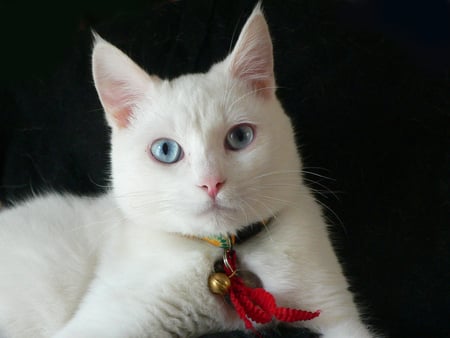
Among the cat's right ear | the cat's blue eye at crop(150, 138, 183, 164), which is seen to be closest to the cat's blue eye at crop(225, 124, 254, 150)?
the cat's blue eye at crop(150, 138, 183, 164)

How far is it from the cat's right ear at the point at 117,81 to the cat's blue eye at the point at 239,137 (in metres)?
0.29

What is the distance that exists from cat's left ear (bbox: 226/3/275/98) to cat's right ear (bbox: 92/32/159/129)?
0.24 metres

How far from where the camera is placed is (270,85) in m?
1.31

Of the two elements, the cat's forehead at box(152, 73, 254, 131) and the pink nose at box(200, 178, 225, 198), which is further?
the cat's forehead at box(152, 73, 254, 131)

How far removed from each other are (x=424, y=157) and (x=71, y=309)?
126cm

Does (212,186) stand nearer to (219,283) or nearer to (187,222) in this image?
(187,222)

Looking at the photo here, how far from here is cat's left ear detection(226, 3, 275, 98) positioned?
4.04 feet

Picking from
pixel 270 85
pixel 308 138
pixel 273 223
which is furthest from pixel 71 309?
pixel 308 138

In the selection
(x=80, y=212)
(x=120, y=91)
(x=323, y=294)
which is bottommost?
(x=323, y=294)

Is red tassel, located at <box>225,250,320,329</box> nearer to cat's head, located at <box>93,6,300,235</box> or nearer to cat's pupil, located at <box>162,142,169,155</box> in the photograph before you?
cat's head, located at <box>93,6,300,235</box>

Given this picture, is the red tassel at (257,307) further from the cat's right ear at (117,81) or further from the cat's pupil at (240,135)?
the cat's right ear at (117,81)

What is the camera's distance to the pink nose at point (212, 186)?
1.04 m

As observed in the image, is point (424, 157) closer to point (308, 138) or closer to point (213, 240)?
point (308, 138)

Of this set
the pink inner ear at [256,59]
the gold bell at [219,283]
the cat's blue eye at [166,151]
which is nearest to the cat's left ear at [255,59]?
the pink inner ear at [256,59]
